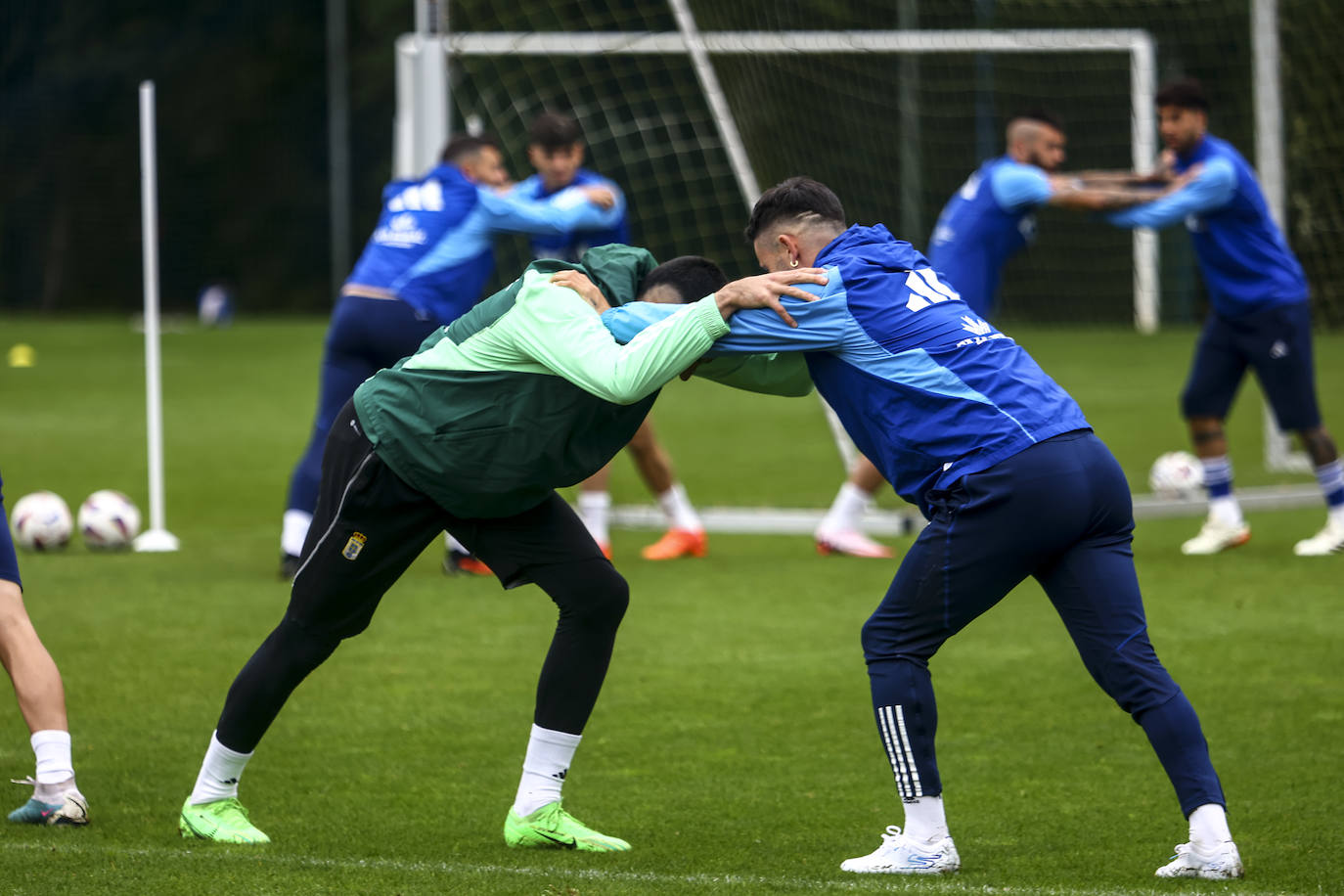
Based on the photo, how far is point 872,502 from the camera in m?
11.4

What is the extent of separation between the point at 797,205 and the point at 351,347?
197 inches

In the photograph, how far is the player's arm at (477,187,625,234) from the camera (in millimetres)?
8828

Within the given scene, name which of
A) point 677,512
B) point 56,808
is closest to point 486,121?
point 677,512

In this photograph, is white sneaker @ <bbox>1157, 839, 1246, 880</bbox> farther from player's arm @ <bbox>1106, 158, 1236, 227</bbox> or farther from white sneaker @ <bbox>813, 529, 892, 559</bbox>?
white sneaker @ <bbox>813, 529, 892, 559</bbox>

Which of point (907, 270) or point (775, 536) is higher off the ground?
point (907, 270)

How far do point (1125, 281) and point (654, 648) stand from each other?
1180 centimetres

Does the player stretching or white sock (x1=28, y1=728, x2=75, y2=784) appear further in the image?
the player stretching

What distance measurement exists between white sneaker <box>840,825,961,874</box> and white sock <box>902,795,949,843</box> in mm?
14

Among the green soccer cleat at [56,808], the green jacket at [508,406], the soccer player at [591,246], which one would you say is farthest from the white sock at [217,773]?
the soccer player at [591,246]

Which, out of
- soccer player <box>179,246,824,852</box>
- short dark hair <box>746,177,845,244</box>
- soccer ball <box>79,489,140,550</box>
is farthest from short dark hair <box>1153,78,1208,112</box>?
soccer ball <box>79,489,140,550</box>

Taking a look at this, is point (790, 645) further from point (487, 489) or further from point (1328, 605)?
point (487, 489)

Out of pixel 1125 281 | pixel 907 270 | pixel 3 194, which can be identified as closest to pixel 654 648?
pixel 907 270

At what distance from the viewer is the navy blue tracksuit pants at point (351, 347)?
29.2ft

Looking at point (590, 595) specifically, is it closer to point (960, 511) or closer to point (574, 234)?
point (960, 511)
